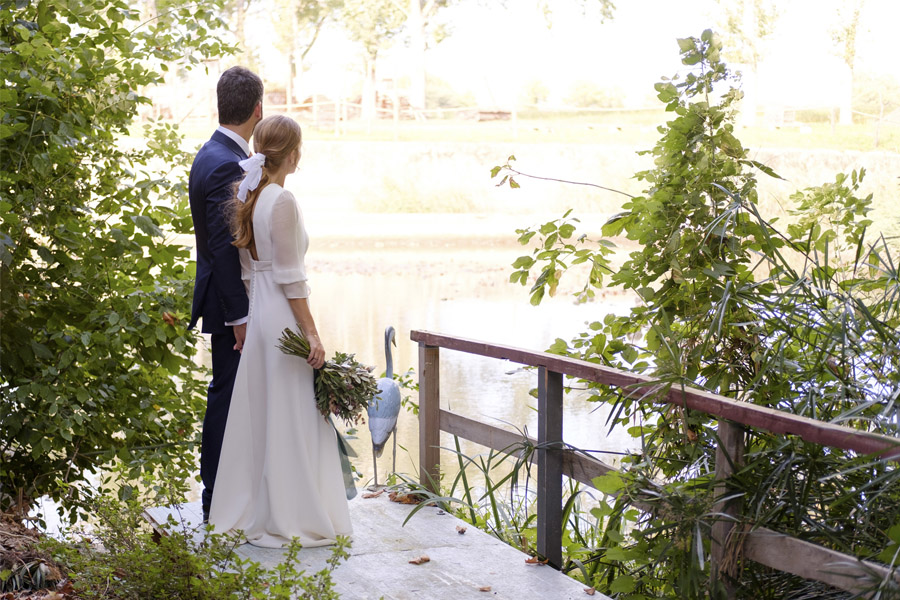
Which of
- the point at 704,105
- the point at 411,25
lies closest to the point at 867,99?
the point at 411,25

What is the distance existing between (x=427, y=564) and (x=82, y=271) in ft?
6.34

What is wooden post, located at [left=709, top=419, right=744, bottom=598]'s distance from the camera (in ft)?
8.07

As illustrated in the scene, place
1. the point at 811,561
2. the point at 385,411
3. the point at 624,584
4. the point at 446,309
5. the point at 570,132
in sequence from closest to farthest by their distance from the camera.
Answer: the point at 811,561 < the point at 624,584 < the point at 385,411 < the point at 446,309 < the point at 570,132

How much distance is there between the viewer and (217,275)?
3.28 meters

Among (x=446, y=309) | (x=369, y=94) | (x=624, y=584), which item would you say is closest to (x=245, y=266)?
(x=624, y=584)

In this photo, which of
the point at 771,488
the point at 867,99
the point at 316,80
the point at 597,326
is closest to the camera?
the point at 771,488

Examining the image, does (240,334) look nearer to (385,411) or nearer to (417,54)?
(385,411)

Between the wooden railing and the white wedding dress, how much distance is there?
0.65 m

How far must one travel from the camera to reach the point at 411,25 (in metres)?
30.6

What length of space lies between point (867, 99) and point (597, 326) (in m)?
27.8

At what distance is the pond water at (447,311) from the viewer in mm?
8859

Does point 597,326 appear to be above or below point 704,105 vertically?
below

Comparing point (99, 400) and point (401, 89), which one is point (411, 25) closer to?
point (401, 89)

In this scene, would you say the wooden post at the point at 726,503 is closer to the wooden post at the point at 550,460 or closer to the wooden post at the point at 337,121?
the wooden post at the point at 550,460
